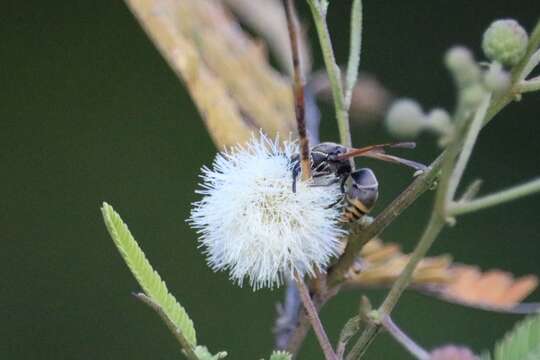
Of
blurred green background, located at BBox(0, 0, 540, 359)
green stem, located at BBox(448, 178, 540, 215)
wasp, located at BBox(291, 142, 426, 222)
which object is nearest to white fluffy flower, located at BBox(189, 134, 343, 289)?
wasp, located at BBox(291, 142, 426, 222)

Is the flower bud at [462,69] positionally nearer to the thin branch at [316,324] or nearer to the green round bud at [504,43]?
the green round bud at [504,43]

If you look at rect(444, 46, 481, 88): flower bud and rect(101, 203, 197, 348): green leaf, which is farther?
rect(101, 203, 197, 348): green leaf

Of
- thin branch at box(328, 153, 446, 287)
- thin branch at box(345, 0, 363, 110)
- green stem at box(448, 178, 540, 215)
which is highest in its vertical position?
thin branch at box(345, 0, 363, 110)

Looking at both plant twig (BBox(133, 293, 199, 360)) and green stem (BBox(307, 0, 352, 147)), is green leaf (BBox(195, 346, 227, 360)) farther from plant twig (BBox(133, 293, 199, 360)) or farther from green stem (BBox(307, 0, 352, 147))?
green stem (BBox(307, 0, 352, 147))

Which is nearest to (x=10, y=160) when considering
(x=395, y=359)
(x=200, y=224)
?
(x=395, y=359)

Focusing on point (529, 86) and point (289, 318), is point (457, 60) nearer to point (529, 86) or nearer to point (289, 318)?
point (529, 86)

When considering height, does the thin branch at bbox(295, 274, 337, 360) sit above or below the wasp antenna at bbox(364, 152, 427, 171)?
below

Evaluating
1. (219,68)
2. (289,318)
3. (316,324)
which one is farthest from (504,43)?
(219,68)
